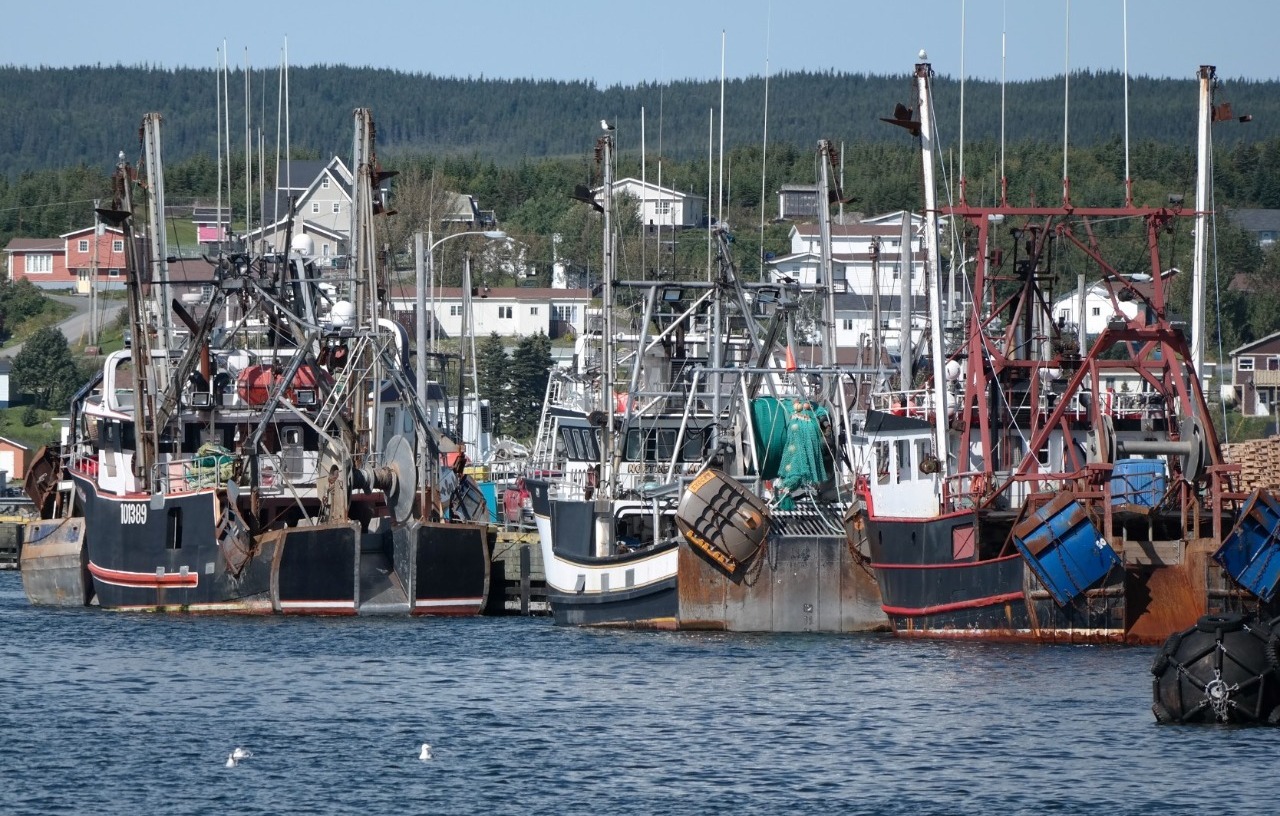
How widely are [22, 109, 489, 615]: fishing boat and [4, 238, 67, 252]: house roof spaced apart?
282ft

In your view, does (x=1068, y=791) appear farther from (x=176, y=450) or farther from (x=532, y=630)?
(x=176, y=450)

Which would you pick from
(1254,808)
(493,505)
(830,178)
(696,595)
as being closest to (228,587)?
(696,595)

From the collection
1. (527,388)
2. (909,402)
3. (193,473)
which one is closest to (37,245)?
(527,388)

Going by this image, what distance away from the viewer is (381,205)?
49.8 m

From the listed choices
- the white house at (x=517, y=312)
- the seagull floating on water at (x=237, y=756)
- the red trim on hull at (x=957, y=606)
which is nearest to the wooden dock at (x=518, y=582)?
the red trim on hull at (x=957, y=606)

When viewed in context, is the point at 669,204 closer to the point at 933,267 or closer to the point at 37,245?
the point at 37,245

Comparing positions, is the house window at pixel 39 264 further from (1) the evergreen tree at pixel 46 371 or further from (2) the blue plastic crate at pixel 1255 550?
(2) the blue plastic crate at pixel 1255 550

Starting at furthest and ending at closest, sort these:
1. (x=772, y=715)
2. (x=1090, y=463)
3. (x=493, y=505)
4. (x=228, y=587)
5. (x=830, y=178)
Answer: (x=493, y=505) < (x=830, y=178) < (x=228, y=587) < (x=1090, y=463) < (x=772, y=715)

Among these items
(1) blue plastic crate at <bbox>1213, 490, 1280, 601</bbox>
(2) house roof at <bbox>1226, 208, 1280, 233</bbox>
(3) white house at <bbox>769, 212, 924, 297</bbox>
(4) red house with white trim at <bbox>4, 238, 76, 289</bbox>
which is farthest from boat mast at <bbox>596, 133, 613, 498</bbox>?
(2) house roof at <bbox>1226, 208, 1280, 233</bbox>

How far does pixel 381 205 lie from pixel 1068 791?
2797cm

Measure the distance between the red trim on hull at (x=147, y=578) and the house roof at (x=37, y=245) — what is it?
90.2 metres

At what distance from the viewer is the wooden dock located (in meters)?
47.9

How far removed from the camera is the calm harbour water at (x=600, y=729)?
26078 mm

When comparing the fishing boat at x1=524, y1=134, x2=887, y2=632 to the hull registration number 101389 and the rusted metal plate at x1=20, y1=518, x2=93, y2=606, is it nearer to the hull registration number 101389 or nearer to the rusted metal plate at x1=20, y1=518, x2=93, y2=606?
the hull registration number 101389
